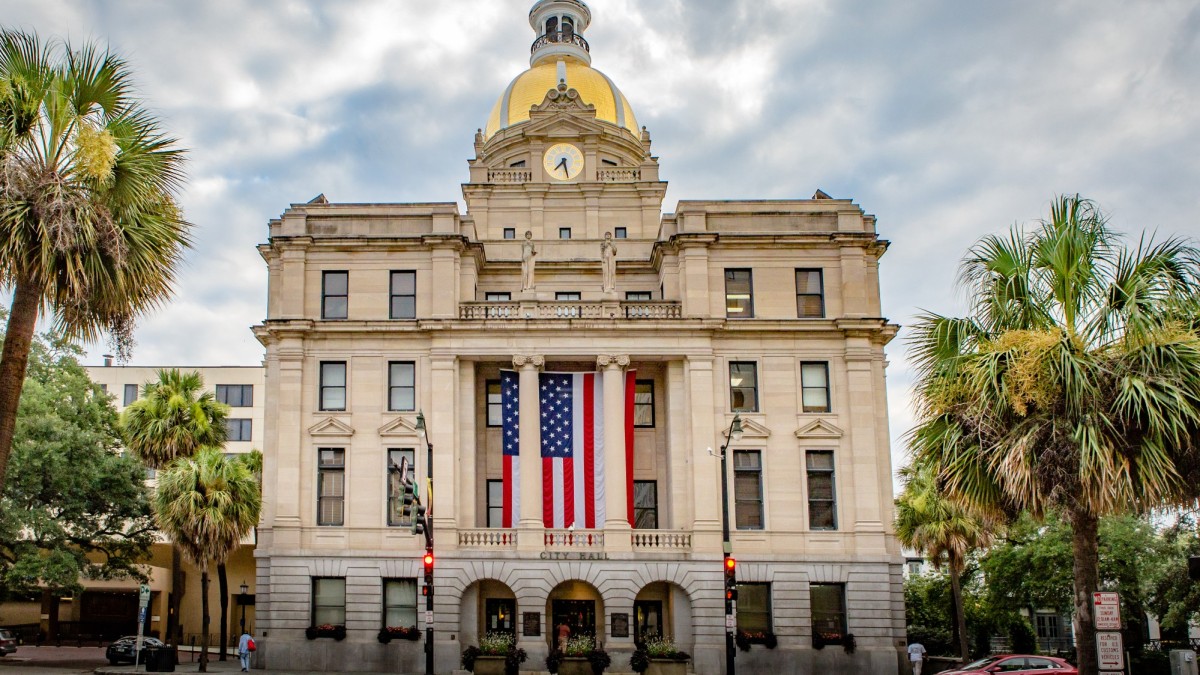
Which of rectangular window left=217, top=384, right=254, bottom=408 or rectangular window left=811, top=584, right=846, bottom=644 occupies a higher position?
rectangular window left=217, top=384, right=254, bottom=408

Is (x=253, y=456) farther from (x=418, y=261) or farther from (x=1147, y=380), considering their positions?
(x=1147, y=380)

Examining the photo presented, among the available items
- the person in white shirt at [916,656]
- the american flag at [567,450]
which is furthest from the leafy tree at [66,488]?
the person in white shirt at [916,656]

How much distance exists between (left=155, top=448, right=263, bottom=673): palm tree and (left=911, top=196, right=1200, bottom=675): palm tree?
91.6 feet

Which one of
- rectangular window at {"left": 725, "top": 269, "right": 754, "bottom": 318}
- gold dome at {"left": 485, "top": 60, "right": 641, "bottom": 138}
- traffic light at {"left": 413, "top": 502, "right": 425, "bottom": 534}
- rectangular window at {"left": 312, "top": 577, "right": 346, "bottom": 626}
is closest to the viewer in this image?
traffic light at {"left": 413, "top": 502, "right": 425, "bottom": 534}

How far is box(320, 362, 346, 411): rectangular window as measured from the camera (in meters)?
43.0

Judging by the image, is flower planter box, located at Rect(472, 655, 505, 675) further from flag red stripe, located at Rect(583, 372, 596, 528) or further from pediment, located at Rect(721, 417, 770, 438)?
pediment, located at Rect(721, 417, 770, 438)

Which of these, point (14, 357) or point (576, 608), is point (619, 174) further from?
point (14, 357)

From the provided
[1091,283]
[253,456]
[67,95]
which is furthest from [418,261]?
[1091,283]

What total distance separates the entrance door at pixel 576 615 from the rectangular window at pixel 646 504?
12.4ft

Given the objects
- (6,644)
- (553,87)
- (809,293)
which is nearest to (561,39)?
(553,87)

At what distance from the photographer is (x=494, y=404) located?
44969mm

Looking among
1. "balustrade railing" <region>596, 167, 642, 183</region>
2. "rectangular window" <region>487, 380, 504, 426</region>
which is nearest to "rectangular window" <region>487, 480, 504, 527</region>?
"rectangular window" <region>487, 380, 504, 426</region>

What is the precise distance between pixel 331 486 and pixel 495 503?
21.5ft

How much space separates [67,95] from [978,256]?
53.8 ft
